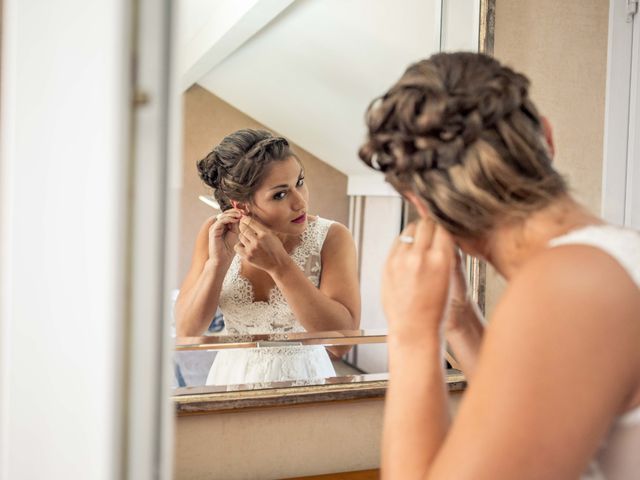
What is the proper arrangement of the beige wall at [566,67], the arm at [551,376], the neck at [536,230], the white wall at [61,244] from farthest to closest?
the beige wall at [566,67]
the neck at [536,230]
the arm at [551,376]
the white wall at [61,244]

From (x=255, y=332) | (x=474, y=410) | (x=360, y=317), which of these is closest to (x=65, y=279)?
(x=474, y=410)

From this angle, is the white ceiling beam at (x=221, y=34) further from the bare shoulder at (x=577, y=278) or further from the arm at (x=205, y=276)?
the bare shoulder at (x=577, y=278)

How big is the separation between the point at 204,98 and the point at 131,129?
0.73 metres

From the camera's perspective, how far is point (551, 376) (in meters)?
0.56

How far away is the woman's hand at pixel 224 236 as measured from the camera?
1098mm

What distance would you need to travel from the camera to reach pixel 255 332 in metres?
1.12

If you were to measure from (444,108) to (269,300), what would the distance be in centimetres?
59

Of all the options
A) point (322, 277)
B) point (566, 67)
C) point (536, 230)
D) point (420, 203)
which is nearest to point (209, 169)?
point (322, 277)

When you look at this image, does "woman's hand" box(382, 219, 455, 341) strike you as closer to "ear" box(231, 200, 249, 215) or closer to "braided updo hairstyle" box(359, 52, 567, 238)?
"braided updo hairstyle" box(359, 52, 567, 238)

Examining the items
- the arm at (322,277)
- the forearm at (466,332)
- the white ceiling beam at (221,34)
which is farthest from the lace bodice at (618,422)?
the white ceiling beam at (221,34)

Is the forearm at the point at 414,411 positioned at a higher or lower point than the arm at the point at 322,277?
lower

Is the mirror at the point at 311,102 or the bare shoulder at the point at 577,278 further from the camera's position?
the mirror at the point at 311,102

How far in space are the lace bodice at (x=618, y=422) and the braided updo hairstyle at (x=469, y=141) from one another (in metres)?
0.06

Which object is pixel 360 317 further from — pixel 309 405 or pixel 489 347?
pixel 489 347
